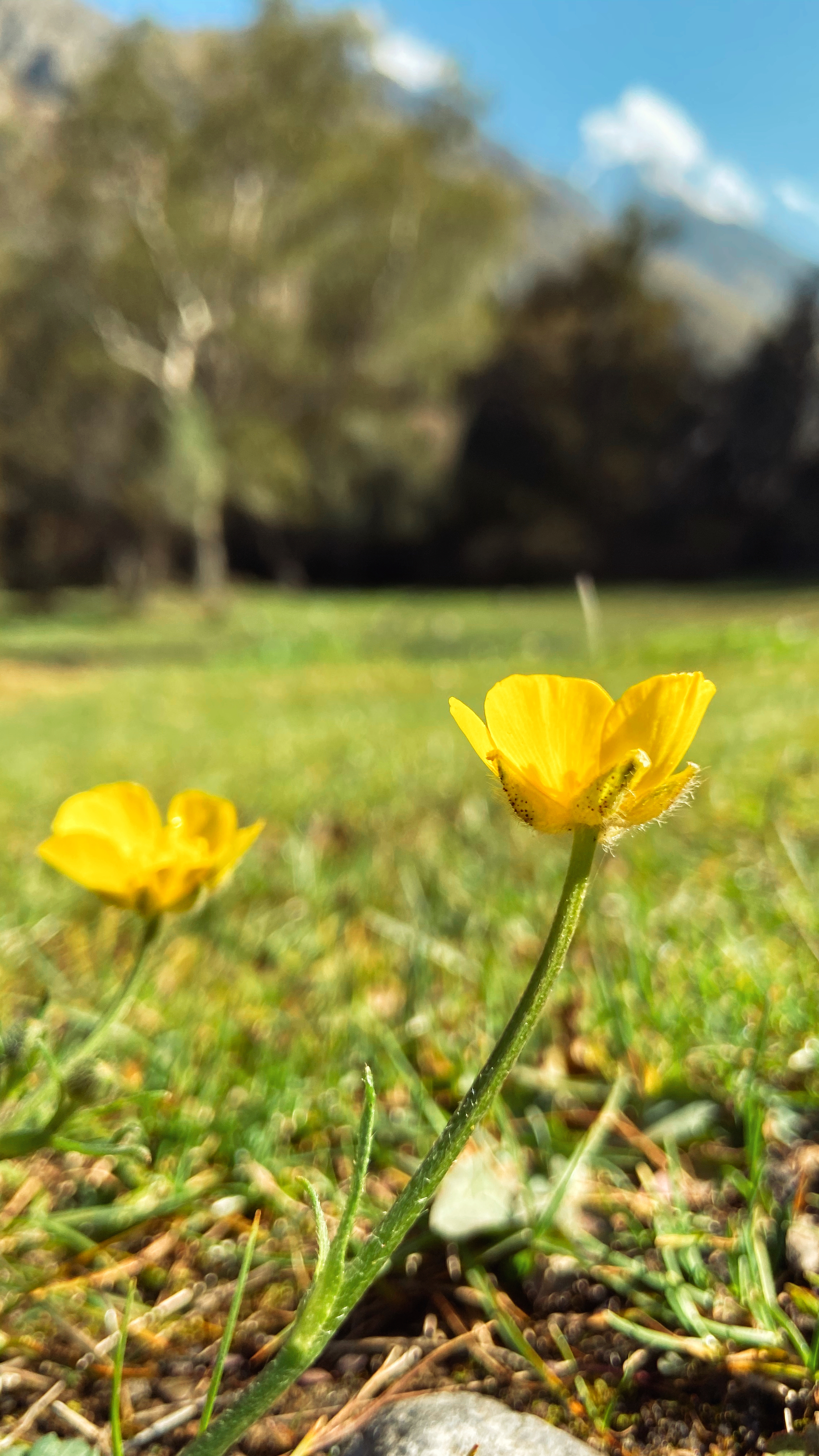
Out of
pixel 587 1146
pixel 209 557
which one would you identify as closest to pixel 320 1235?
pixel 587 1146

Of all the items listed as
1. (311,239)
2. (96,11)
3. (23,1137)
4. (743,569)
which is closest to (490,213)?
(311,239)

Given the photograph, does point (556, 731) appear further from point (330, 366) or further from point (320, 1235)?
point (330, 366)

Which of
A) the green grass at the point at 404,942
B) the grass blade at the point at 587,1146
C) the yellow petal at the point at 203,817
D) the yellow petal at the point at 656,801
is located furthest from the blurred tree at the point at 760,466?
the yellow petal at the point at 656,801

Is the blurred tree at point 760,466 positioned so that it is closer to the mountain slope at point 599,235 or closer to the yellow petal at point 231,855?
the mountain slope at point 599,235

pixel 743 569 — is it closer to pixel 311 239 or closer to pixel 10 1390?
pixel 311 239

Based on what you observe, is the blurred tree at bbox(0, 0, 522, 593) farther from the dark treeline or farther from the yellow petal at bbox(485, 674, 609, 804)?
the yellow petal at bbox(485, 674, 609, 804)

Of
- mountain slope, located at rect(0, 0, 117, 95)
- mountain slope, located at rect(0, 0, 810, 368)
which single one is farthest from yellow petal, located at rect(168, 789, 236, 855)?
mountain slope, located at rect(0, 0, 117, 95)
